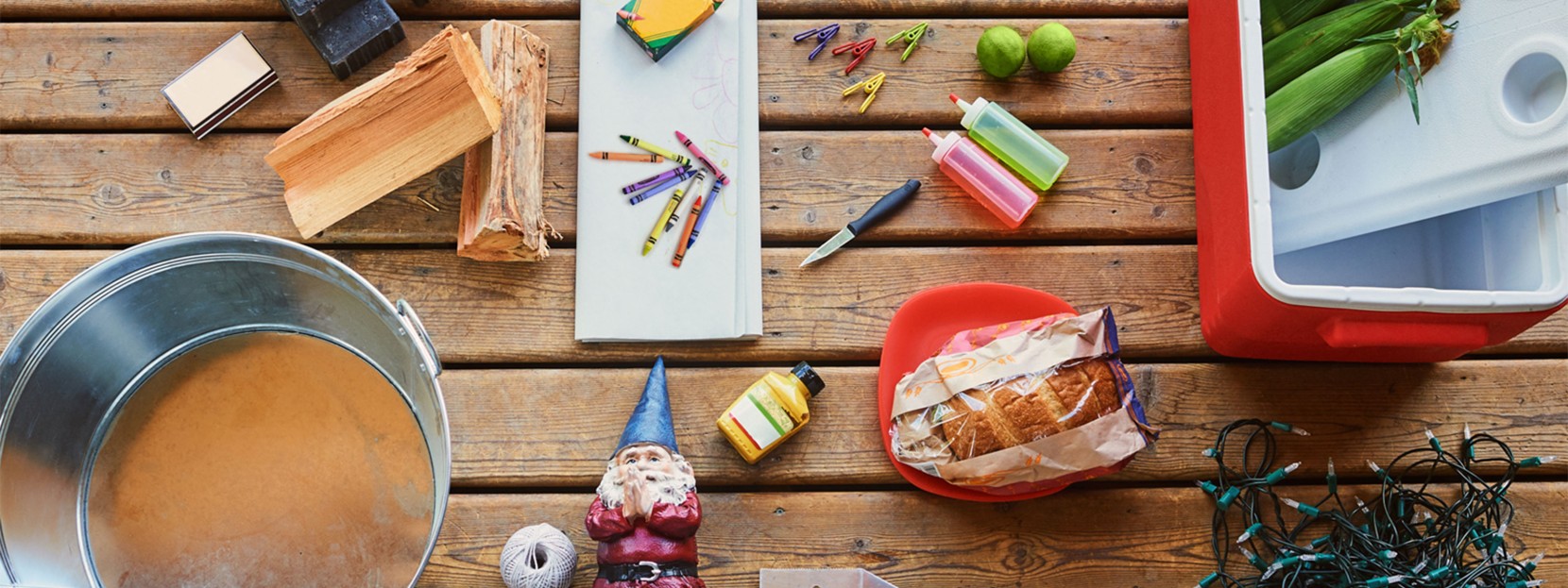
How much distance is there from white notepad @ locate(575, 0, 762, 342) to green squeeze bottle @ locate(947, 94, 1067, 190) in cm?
27

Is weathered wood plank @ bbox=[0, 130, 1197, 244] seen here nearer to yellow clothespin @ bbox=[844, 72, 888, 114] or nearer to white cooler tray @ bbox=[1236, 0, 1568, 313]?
yellow clothespin @ bbox=[844, 72, 888, 114]

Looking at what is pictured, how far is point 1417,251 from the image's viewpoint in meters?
1.07

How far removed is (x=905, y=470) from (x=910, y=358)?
0.42 ft

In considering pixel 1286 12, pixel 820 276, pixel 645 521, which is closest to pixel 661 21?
pixel 820 276

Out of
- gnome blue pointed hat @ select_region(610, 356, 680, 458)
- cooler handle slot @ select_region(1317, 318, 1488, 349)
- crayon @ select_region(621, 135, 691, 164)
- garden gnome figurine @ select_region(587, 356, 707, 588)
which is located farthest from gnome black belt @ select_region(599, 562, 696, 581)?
cooler handle slot @ select_region(1317, 318, 1488, 349)

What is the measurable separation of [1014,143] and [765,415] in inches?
17.5

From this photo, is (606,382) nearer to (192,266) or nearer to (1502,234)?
(192,266)

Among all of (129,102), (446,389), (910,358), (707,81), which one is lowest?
(446,389)

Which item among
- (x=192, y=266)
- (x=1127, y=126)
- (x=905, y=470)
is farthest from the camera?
(x=1127, y=126)

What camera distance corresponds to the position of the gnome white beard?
0.92m

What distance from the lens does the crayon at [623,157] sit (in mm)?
1135

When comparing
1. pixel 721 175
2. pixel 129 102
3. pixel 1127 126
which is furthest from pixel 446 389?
pixel 1127 126

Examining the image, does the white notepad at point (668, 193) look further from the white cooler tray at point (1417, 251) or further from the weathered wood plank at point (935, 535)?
the white cooler tray at point (1417, 251)

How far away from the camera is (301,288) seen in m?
0.92
